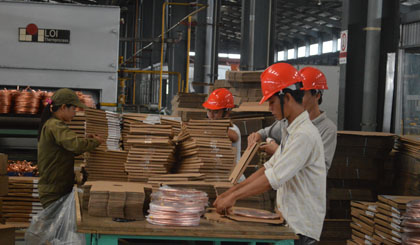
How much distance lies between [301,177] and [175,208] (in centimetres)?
85

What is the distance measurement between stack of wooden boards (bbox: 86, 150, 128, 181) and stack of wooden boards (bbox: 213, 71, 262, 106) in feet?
11.8

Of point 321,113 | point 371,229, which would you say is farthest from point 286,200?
point 371,229

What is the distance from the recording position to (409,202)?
528cm

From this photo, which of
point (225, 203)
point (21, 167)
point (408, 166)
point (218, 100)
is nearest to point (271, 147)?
point (225, 203)

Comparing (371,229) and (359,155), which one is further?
(359,155)

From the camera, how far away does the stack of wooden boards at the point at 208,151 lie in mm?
5738

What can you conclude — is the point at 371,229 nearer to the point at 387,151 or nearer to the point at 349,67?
the point at 387,151

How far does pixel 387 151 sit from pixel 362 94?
105 cm

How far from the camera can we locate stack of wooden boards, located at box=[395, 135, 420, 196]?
725cm

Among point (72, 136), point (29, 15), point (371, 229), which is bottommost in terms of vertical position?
point (371, 229)

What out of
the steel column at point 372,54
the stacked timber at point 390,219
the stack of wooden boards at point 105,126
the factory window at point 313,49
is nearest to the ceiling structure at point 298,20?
the factory window at point 313,49

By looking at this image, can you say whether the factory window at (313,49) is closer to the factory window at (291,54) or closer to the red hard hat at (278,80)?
the factory window at (291,54)

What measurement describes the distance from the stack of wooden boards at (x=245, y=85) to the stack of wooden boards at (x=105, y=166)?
359cm

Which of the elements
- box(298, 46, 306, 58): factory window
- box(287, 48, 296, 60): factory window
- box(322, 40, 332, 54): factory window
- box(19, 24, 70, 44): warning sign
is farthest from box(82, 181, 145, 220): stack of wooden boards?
box(287, 48, 296, 60): factory window
